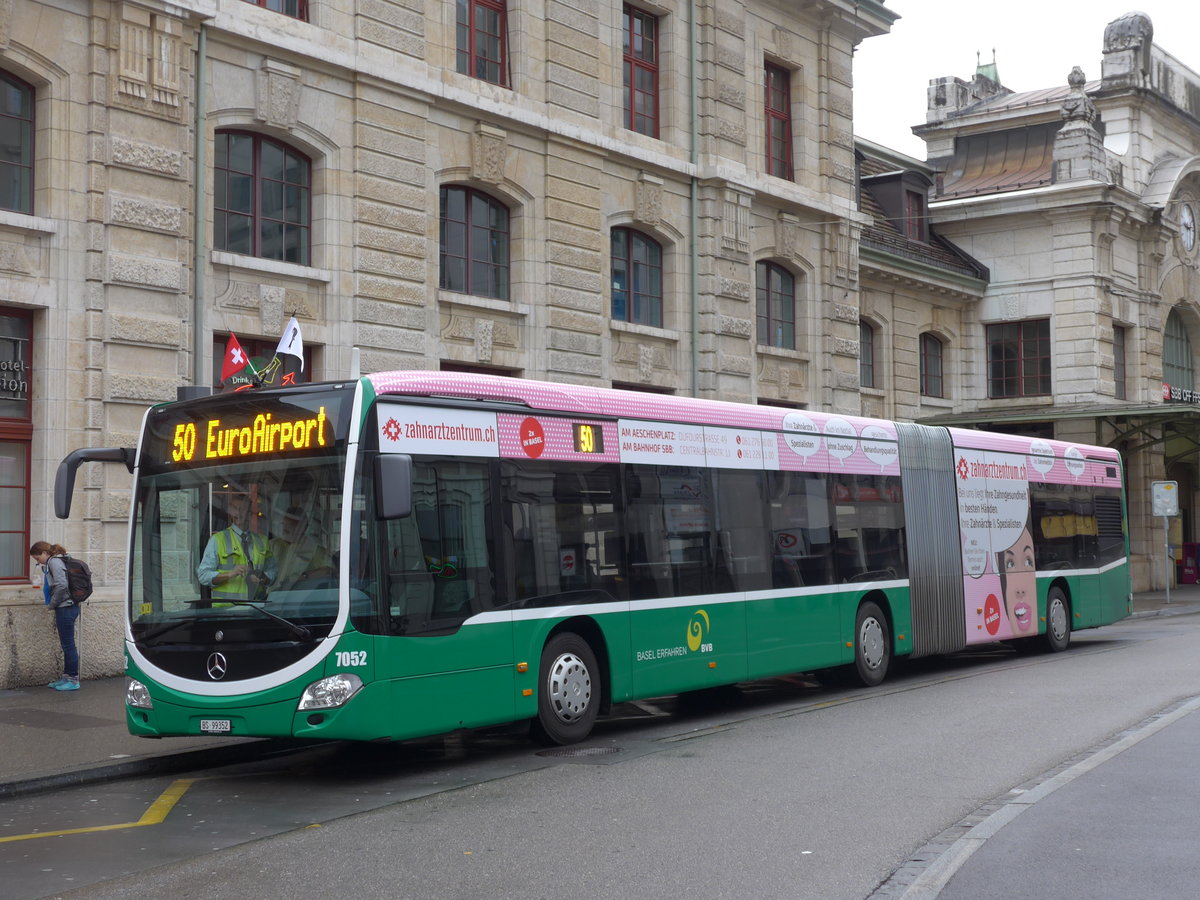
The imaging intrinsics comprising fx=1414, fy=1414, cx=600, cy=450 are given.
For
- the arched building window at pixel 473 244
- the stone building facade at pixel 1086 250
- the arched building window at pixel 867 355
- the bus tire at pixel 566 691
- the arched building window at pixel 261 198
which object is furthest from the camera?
the stone building facade at pixel 1086 250

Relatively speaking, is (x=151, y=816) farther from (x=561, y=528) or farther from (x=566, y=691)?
(x=561, y=528)

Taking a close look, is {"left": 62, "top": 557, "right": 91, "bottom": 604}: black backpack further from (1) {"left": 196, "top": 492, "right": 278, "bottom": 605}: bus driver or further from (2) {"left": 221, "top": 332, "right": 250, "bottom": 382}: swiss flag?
(1) {"left": 196, "top": 492, "right": 278, "bottom": 605}: bus driver

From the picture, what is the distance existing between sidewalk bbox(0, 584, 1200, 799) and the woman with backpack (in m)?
0.21

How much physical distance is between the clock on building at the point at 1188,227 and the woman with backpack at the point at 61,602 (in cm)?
3581

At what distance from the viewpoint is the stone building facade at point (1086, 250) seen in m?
36.9

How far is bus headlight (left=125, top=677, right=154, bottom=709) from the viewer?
410 inches

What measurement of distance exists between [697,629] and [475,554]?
3226 millimetres

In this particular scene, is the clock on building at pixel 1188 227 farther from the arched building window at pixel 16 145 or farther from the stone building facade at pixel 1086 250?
the arched building window at pixel 16 145

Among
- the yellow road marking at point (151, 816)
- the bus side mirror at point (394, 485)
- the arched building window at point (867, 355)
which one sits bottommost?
the yellow road marking at point (151, 816)

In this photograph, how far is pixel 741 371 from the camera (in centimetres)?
2558

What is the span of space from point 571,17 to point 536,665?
14.1m

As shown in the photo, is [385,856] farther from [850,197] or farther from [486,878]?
[850,197]

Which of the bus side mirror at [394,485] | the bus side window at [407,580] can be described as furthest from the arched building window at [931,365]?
the bus side mirror at [394,485]

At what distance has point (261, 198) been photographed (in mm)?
18219
